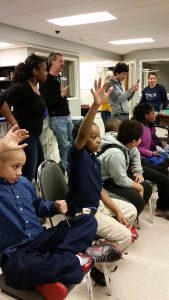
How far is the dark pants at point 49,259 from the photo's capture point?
3.43 feet

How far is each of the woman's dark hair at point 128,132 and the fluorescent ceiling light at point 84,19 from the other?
3173 mm

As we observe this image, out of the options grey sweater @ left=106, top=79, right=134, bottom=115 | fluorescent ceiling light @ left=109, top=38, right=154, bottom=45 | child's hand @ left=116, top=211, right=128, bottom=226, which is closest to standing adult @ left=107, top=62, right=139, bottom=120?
grey sweater @ left=106, top=79, right=134, bottom=115

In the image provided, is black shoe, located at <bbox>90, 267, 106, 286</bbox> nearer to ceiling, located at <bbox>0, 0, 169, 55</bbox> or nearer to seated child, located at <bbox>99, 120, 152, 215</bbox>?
seated child, located at <bbox>99, 120, 152, 215</bbox>

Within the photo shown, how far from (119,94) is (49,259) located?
2685mm

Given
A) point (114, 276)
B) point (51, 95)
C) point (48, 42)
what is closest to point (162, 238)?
point (114, 276)

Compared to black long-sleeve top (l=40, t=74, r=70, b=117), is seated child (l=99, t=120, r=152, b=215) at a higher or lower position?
lower

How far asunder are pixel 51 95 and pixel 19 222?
199 centimetres

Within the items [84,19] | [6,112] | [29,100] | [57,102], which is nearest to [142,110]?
[57,102]

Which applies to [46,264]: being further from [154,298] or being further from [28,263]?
[154,298]

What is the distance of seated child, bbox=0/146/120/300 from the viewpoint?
41.5 inches

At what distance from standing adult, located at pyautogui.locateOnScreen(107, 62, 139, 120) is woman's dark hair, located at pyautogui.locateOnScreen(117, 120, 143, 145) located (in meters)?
1.31

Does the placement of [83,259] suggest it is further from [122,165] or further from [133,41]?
[133,41]

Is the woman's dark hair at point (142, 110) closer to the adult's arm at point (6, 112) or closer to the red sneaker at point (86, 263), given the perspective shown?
the adult's arm at point (6, 112)

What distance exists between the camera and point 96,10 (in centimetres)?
441
